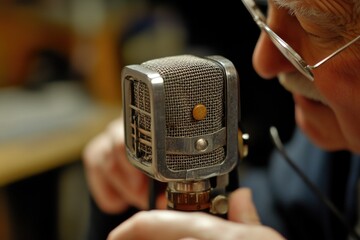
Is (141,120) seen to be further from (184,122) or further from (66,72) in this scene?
(66,72)

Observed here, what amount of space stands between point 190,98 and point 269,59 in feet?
0.66

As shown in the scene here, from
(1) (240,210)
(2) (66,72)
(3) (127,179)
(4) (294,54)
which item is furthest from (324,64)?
(2) (66,72)

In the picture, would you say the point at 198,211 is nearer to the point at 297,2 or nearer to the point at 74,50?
the point at 297,2

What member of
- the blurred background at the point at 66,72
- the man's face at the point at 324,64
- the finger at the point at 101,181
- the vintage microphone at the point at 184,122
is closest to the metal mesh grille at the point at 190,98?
the vintage microphone at the point at 184,122

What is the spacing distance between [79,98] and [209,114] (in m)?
1.30

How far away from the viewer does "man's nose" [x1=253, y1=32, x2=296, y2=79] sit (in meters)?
0.74

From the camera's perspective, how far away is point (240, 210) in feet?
2.15

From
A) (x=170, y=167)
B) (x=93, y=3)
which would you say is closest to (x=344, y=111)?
(x=170, y=167)

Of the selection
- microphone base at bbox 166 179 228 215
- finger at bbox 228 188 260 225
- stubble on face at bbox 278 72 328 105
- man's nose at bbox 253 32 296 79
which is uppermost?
man's nose at bbox 253 32 296 79

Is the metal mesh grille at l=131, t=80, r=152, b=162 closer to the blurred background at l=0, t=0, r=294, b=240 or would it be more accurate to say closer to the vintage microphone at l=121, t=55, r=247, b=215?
the vintage microphone at l=121, t=55, r=247, b=215

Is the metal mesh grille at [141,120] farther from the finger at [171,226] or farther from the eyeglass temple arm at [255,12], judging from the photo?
the eyeglass temple arm at [255,12]

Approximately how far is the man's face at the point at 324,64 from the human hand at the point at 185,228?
0.56 ft

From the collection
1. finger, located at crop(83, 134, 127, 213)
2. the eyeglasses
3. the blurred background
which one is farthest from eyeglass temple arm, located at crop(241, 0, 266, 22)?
the blurred background

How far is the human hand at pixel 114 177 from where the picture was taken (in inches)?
32.5
